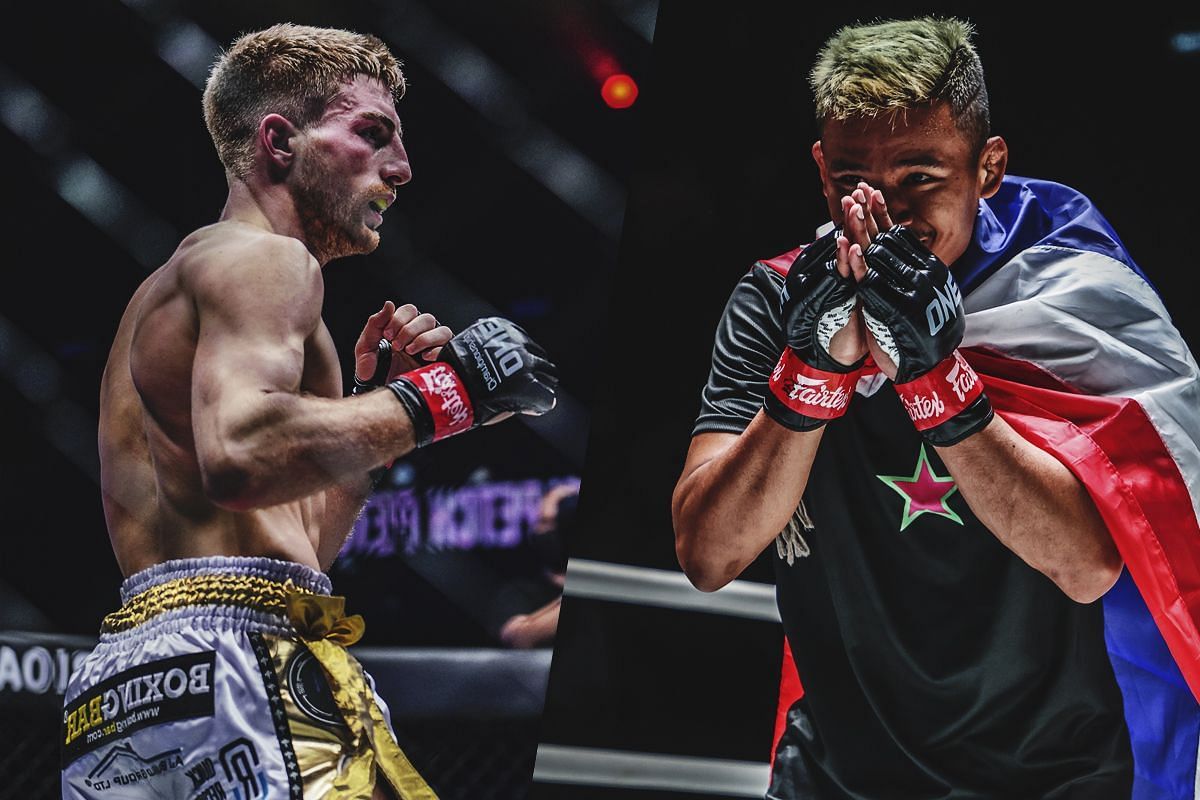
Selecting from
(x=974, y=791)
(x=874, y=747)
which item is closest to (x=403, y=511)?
(x=874, y=747)

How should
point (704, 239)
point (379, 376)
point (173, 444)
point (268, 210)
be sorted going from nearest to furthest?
point (173, 444) < point (268, 210) < point (379, 376) < point (704, 239)

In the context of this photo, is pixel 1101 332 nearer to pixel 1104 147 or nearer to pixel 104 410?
pixel 1104 147

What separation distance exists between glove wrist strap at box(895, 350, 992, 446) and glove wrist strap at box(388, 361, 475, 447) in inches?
23.1

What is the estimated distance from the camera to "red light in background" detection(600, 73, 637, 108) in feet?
7.29

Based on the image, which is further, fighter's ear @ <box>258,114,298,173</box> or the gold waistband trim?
fighter's ear @ <box>258,114,298,173</box>

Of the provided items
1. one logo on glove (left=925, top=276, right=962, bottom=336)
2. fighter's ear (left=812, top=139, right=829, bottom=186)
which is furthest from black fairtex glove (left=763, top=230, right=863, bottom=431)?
fighter's ear (left=812, top=139, right=829, bottom=186)

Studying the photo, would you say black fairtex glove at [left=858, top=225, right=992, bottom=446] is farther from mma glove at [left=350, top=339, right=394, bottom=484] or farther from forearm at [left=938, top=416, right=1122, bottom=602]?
mma glove at [left=350, top=339, right=394, bottom=484]

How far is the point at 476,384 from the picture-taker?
5.52 ft

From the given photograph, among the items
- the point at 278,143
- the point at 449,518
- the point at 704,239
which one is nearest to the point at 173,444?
the point at 278,143

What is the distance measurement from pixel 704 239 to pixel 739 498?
0.77m

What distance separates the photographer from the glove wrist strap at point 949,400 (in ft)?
5.92

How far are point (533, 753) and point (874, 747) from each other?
1.86ft

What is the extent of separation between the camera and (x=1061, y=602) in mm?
2010

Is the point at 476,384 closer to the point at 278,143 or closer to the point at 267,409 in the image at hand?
the point at 267,409
